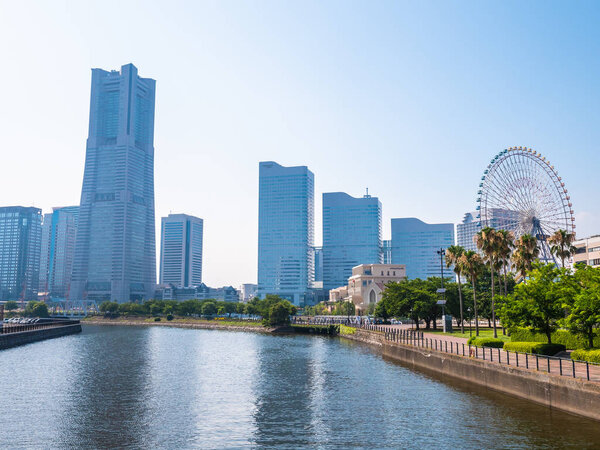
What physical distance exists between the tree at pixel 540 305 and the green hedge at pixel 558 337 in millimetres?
945

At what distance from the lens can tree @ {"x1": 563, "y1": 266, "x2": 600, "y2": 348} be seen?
138ft

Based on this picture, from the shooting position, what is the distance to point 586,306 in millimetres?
42406

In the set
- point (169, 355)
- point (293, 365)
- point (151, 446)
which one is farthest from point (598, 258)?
point (151, 446)

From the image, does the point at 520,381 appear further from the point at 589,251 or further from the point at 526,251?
the point at 589,251

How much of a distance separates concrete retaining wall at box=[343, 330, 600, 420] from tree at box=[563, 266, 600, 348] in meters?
7.55

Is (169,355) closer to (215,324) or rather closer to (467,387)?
(467,387)

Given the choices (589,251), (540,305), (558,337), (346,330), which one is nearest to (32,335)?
(346,330)

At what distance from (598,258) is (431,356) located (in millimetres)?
83769

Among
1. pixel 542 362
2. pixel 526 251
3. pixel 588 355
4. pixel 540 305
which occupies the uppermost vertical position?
pixel 526 251

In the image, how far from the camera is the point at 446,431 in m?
32.5

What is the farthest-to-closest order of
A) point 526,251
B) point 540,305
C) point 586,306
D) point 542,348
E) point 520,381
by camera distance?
1. point 526,251
2. point 540,305
3. point 542,348
4. point 586,306
5. point 520,381

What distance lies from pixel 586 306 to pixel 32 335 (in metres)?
116

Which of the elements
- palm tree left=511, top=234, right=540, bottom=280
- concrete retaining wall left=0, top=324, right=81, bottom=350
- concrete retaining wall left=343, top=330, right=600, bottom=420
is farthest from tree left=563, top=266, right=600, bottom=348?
concrete retaining wall left=0, top=324, right=81, bottom=350

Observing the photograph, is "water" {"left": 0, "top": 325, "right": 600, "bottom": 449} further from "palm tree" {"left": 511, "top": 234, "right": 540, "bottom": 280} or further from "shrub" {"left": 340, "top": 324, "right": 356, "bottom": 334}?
"shrub" {"left": 340, "top": 324, "right": 356, "bottom": 334}
